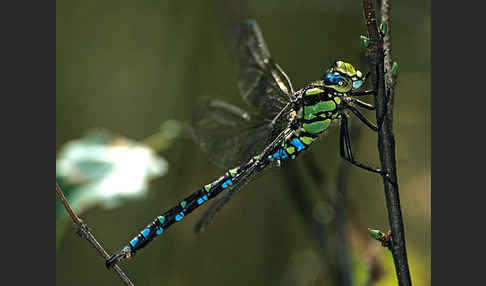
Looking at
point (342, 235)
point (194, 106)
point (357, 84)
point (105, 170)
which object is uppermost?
point (194, 106)

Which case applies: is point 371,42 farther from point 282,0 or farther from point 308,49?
point 308,49

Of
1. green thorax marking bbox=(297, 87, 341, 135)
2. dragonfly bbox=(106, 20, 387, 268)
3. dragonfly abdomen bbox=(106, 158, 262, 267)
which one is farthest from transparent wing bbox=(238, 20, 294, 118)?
dragonfly abdomen bbox=(106, 158, 262, 267)

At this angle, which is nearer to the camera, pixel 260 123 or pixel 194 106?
pixel 260 123

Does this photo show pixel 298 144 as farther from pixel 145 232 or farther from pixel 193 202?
pixel 145 232

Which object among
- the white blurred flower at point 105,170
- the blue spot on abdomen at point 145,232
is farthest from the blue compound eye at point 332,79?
the white blurred flower at point 105,170

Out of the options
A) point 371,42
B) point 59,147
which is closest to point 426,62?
point 371,42

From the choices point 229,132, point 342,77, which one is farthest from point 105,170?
point 342,77
